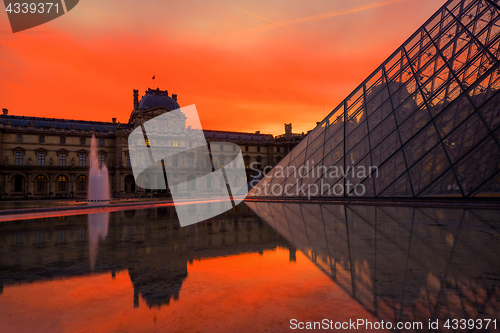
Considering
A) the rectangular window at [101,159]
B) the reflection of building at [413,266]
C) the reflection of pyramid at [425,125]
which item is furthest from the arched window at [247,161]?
the reflection of building at [413,266]

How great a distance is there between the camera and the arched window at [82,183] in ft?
177

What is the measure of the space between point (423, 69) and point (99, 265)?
22.1m

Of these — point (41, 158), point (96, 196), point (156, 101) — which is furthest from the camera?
point (156, 101)

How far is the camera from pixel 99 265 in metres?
5.57

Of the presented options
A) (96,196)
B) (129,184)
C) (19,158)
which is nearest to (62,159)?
(19,158)

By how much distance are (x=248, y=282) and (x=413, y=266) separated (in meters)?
2.80

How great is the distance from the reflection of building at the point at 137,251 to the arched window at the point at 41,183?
48.4 m

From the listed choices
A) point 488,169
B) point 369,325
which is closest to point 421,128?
point 488,169

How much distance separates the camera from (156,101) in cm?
6019

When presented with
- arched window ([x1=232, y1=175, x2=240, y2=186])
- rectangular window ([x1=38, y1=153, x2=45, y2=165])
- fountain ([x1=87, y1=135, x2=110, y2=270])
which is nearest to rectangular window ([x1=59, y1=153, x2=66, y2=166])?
rectangular window ([x1=38, y1=153, x2=45, y2=165])

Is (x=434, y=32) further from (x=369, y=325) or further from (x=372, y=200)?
(x=369, y=325)

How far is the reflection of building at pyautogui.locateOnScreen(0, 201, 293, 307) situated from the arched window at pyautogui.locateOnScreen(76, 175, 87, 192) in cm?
4894

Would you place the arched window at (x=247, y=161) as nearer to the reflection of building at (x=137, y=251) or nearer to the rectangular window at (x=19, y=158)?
the rectangular window at (x=19, y=158)

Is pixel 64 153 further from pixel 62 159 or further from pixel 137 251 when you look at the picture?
pixel 137 251
